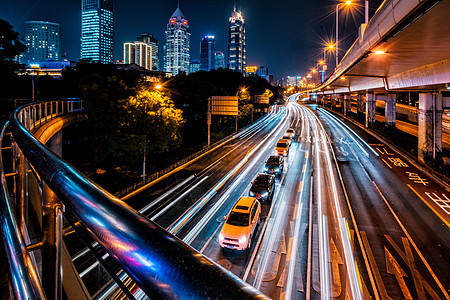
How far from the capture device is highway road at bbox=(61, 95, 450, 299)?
1033 centimetres

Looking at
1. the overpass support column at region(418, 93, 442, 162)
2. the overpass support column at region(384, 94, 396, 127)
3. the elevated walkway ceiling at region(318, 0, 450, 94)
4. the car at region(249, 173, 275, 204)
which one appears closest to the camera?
the elevated walkway ceiling at region(318, 0, 450, 94)

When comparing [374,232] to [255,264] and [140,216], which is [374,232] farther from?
[140,216]

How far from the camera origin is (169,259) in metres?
0.78

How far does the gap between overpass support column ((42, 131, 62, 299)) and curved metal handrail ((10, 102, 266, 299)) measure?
35cm

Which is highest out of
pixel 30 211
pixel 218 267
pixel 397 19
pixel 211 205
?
pixel 397 19

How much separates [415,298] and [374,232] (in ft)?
15.8

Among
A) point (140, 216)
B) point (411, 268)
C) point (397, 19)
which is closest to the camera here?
point (140, 216)

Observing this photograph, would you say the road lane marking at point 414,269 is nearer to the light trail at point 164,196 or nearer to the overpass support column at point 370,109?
the light trail at point 164,196

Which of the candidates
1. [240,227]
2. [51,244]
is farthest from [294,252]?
[51,244]

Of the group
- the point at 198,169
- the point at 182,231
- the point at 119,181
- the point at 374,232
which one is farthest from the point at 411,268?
the point at 119,181

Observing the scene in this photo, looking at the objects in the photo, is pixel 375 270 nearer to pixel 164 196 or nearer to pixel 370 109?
pixel 164 196

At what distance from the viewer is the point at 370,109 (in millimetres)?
49281

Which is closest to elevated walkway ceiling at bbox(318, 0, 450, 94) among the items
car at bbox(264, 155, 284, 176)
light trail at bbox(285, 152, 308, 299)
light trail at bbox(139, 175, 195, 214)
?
light trail at bbox(285, 152, 308, 299)

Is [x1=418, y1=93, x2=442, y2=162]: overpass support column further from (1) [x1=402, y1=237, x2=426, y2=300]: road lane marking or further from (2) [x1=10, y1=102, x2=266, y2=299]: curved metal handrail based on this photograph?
(2) [x1=10, y1=102, x2=266, y2=299]: curved metal handrail
